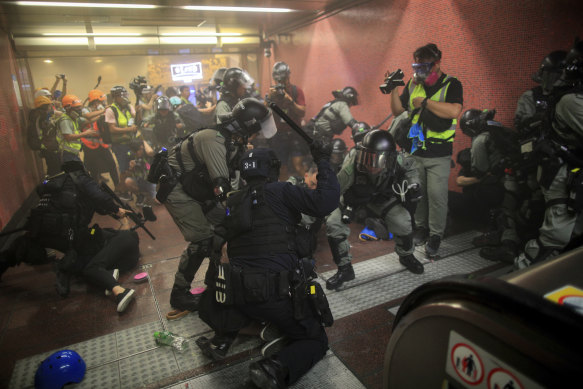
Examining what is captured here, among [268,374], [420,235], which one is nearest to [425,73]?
[420,235]

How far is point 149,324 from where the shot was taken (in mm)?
3221

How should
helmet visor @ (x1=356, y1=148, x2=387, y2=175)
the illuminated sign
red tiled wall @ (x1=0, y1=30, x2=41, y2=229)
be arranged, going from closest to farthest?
helmet visor @ (x1=356, y1=148, x2=387, y2=175) < red tiled wall @ (x1=0, y1=30, x2=41, y2=229) < the illuminated sign

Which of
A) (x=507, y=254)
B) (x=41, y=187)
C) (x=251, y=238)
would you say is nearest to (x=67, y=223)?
(x=41, y=187)

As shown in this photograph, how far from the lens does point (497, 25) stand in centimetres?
446

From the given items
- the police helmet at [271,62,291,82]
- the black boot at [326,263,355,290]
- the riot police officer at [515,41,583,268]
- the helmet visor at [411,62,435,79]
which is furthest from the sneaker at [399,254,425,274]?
the police helmet at [271,62,291,82]

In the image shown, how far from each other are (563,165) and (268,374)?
3245mm

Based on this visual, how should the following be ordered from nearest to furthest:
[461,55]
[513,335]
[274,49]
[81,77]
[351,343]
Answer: [513,335], [351,343], [461,55], [81,77], [274,49]

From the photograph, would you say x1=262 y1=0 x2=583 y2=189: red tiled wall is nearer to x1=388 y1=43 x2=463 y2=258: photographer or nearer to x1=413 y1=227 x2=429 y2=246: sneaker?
x1=388 y1=43 x2=463 y2=258: photographer

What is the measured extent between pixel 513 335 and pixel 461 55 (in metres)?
5.29

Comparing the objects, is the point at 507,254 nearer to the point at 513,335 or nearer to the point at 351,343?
the point at 351,343

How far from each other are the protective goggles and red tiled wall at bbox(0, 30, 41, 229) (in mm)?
6236

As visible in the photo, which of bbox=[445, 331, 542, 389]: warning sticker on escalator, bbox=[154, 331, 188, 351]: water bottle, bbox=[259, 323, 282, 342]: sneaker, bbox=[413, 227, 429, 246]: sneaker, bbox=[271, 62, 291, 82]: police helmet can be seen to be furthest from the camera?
bbox=[271, 62, 291, 82]: police helmet

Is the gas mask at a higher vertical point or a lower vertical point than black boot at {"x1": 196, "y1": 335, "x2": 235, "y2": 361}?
higher

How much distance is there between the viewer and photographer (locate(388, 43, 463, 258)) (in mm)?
3932
